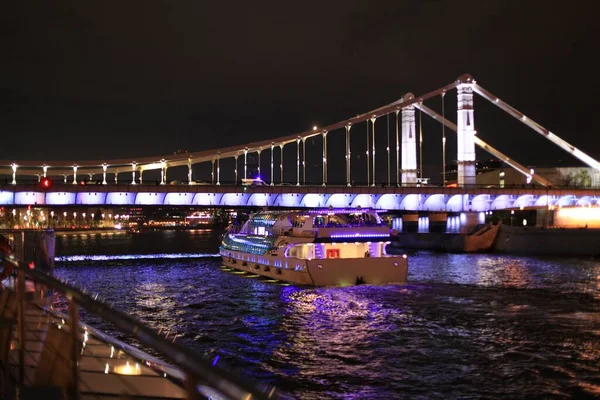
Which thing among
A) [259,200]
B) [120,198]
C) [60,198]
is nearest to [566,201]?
[259,200]

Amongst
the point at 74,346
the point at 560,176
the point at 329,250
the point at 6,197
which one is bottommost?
the point at 329,250

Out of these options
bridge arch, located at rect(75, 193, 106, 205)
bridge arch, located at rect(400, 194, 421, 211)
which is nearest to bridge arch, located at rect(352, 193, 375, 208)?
bridge arch, located at rect(400, 194, 421, 211)

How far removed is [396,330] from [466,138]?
184ft

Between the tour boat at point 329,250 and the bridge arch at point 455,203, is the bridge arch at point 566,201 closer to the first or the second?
the bridge arch at point 455,203

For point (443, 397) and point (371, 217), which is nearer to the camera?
point (443, 397)

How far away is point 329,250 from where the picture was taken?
36469 mm

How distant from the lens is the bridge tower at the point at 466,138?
74.4 meters

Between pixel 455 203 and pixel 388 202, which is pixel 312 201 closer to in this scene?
pixel 388 202

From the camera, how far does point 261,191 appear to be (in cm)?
5834

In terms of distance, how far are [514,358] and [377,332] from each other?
15.9 feet

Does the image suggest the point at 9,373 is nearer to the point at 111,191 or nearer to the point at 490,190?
the point at 111,191

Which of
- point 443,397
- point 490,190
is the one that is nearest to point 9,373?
point 443,397

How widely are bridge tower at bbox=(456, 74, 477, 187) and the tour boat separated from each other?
122 ft

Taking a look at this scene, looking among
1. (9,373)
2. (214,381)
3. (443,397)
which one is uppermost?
(214,381)
